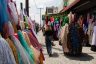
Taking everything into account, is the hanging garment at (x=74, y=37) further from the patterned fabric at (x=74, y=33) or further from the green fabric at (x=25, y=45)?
the green fabric at (x=25, y=45)

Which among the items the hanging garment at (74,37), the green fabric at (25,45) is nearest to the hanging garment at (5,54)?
the green fabric at (25,45)

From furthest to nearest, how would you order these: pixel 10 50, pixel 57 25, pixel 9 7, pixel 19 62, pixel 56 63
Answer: pixel 57 25, pixel 56 63, pixel 9 7, pixel 19 62, pixel 10 50

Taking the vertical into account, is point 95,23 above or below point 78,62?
above

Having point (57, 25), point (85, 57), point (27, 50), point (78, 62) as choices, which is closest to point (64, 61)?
point (78, 62)

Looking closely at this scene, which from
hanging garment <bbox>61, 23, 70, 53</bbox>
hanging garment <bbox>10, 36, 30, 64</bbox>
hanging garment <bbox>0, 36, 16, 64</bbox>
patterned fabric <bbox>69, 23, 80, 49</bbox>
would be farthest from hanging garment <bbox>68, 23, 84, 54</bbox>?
hanging garment <bbox>0, 36, 16, 64</bbox>

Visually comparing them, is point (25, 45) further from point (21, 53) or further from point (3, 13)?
point (3, 13)

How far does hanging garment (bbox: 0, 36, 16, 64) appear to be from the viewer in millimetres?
2203

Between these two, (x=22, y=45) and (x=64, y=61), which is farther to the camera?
(x=64, y=61)

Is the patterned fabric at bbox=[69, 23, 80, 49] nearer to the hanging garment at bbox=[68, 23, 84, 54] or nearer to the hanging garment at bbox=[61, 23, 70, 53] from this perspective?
the hanging garment at bbox=[68, 23, 84, 54]

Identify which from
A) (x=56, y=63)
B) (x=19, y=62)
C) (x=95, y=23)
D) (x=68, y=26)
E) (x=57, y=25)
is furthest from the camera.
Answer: (x=57, y=25)

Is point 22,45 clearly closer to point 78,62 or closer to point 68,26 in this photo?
point 78,62

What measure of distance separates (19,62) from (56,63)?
24.9ft

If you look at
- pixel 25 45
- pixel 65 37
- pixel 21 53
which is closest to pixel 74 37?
pixel 65 37

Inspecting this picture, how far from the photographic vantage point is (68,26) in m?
11.2
